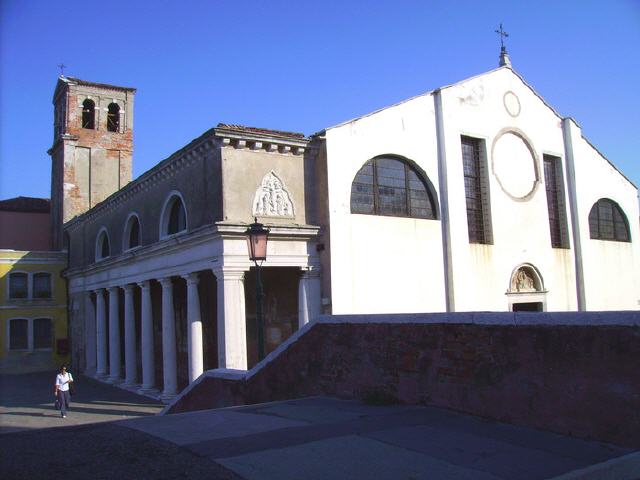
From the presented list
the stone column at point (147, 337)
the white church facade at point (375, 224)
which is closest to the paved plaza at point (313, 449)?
the white church facade at point (375, 224)

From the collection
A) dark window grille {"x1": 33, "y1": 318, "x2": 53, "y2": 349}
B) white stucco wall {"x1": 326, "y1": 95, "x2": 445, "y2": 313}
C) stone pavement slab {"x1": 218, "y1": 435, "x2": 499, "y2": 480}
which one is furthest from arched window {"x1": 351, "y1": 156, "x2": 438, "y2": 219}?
dark window grille {"x1": 33, "y1": 318, "x2": 53, "y2": 349}

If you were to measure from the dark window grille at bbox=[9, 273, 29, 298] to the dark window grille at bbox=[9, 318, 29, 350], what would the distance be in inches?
50.0

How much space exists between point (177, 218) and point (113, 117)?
59.1 ft

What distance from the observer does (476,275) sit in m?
17.5

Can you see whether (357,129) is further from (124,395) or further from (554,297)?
(124,395)

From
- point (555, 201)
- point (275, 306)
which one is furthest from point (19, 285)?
point (555, 201)

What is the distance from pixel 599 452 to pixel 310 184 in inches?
445

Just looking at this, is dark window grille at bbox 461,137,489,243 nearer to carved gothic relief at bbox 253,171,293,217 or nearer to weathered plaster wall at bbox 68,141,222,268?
carved gothic relief at bbox 253,171,293,217

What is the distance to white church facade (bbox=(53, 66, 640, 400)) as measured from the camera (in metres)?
14.7

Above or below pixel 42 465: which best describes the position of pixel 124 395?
below

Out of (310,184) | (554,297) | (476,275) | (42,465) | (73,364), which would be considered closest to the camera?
(42,465)

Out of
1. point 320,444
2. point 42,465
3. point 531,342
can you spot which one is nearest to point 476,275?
point 531,342

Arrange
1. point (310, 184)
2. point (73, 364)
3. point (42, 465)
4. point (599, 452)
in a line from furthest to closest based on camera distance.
Answer: point (73, 364) < point (310, 184) < point (599, 452) < point (42, 465)

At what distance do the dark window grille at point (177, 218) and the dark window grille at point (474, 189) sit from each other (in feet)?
28.6
